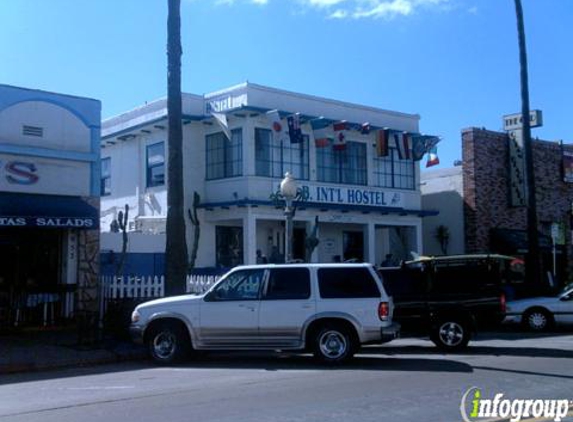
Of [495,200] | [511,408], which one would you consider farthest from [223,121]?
[511,408]

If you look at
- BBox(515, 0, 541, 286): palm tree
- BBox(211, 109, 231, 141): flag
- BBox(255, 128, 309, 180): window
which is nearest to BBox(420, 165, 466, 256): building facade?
BBox(515, 0, 541, 286): palm tree

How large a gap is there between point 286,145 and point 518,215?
11.7 meters

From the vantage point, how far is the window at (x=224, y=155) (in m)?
24.3

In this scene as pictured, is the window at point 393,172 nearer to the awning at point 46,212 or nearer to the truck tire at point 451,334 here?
the awning at point 46,212

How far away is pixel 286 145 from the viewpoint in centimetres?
2516

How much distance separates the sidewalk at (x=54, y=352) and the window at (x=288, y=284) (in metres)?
3.42

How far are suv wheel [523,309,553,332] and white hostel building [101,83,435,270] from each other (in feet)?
25.9

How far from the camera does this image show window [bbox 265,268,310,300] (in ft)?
40.9

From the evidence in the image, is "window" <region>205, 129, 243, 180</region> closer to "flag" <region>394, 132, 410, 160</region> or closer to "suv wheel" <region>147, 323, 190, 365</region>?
"flag" <region>394, 132, 410, 160</region>

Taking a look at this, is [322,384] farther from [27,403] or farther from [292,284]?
[27,403]

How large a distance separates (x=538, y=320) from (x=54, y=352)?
40.3ft

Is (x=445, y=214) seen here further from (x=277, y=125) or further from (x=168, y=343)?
(x=168, y=343)

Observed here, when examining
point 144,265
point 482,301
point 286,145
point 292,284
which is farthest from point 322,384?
Answer: point 286,145

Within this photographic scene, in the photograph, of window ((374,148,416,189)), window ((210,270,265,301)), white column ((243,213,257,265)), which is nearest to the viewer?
window ((210,270,265,301))
